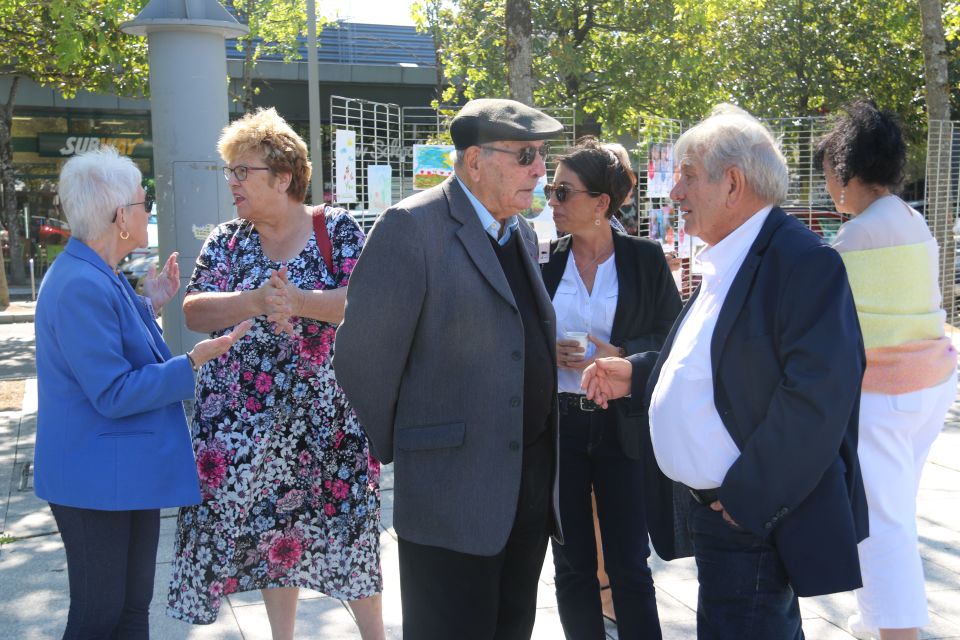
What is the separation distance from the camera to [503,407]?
2842 millimetres

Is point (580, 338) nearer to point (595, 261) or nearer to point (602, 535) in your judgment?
point (595, 261)

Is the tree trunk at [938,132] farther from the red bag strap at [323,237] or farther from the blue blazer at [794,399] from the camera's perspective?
the blue blazer at [794,399]

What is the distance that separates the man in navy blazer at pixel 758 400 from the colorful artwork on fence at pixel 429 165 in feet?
18.2

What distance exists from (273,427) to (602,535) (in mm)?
1318

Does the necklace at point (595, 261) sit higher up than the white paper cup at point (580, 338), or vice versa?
the necklace at point (595, 261)

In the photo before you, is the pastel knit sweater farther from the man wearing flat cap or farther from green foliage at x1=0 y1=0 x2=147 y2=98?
green foliage at x1=0 y1=0 x2=147 y2=98

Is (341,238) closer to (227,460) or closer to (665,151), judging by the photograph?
(227,460)

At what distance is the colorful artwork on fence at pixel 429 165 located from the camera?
26.9 feet

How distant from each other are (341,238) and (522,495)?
4.21 ft

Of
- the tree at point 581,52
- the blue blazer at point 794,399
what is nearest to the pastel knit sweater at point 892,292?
the blue blazer at point 794,399

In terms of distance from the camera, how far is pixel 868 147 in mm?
3594

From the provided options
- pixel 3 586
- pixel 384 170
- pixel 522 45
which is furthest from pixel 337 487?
pixel 384 170

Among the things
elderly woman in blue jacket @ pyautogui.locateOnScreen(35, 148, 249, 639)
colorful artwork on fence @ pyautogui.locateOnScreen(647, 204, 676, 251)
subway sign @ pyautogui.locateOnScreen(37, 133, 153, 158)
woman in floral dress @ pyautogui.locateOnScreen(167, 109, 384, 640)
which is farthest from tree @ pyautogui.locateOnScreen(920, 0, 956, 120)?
subway sign @ pyautogui.locateOnScreen(37, 133, 153, 158)

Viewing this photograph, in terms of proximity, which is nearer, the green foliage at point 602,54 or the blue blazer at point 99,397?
the blue blazer at point 99,397
